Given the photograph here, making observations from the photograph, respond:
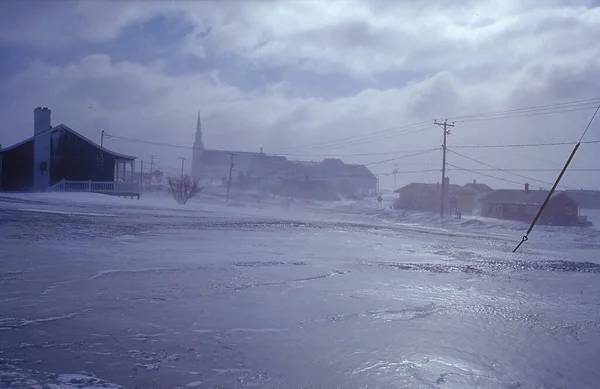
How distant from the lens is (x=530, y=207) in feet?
178

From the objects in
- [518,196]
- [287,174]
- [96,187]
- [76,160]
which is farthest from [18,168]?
[287,174]

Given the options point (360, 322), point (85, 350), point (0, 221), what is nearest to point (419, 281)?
point (360, 322)

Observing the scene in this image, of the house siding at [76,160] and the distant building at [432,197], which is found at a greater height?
the house siding at [76,160]

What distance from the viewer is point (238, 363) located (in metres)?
5.98

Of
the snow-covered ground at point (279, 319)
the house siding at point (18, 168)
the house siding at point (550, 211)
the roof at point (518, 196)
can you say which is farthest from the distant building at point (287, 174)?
the snow-covered ground at point (279, 319)

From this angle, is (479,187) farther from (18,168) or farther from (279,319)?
(279,319)

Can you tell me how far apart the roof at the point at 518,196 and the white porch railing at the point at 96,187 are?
4138cm

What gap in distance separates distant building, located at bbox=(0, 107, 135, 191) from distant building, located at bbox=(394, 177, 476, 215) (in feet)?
135

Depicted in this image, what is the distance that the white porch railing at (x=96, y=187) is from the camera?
39906mm

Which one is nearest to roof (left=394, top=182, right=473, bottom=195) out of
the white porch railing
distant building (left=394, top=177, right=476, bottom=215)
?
distant building (left=394, top=177, right=476, bottom=215)

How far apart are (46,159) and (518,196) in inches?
1955

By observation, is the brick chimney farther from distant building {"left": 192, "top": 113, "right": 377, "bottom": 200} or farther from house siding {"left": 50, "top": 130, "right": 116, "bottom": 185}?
distant building {"left": 192, "top": 113, "right": 377, "bottom": 200}

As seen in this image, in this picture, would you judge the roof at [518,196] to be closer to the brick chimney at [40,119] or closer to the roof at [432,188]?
the roof at [432,188]

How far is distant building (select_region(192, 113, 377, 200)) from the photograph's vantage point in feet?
292
